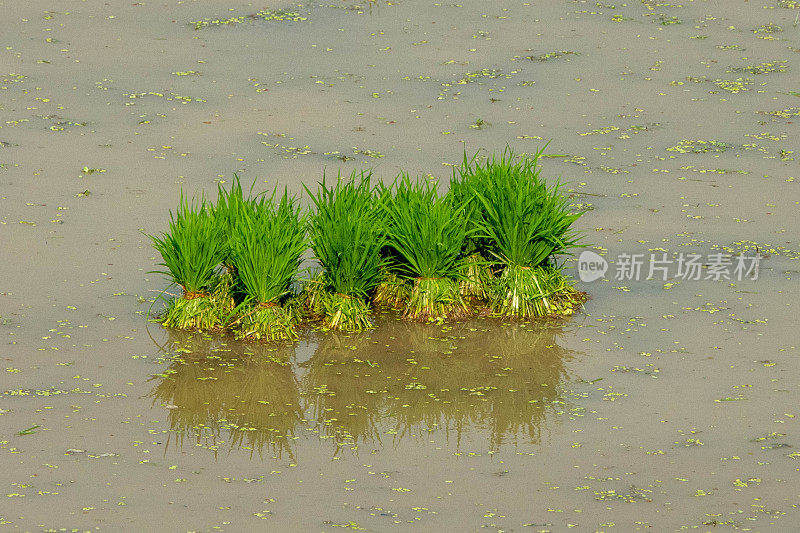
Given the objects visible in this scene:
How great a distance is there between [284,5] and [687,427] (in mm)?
7723

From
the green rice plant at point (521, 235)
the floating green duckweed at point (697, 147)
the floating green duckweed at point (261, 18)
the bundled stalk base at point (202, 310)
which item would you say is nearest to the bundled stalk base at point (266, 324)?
the bundled stalk base at point (202, 310)

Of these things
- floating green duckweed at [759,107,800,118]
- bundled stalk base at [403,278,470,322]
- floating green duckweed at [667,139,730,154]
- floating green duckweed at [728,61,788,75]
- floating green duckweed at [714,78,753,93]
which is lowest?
bundled stalk base at [403,278,470,322]

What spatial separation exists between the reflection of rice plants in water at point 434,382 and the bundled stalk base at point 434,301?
3.7 inches

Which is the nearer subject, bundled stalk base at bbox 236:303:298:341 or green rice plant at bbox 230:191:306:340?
green rice plant at bbox 230:191:306:340

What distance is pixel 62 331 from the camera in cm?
705

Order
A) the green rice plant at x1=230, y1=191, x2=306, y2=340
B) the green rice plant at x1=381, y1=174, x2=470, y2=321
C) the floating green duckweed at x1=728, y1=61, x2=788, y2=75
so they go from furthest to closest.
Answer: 1. the floating green duckweed at x1=728, y1=61, x2=788, y2=75
2. the green rice plant at x1=381, y1=174, x2=470, y2=321
3. the green rice plant at x1=230, y1=191, x2=306, y2=340

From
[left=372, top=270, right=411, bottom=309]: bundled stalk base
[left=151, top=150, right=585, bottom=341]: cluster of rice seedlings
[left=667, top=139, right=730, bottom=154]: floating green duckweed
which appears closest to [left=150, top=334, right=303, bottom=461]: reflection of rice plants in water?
[left=151, top=150, right=585, bottom=341]: cluster of rice seedlings

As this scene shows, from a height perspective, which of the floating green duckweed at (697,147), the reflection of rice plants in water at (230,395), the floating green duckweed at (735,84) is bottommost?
the reflection of rice plants in water at (230,395)

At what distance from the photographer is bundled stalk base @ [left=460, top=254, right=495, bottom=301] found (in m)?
7.52

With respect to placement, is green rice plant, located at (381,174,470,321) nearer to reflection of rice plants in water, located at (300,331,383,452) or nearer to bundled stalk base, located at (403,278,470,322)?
bundled stalk base, located at (403,278,470,322)

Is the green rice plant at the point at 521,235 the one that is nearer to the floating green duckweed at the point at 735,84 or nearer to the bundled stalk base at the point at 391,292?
the bundled stalk base at the point at 391,292

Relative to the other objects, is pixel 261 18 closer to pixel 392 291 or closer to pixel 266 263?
pixel 392 291

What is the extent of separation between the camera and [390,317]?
739 cm

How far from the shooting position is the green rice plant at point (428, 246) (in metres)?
7.18
